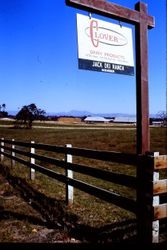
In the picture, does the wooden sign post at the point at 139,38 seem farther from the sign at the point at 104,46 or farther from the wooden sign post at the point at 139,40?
the sign at the point at 104,46

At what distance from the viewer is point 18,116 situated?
89562 millimetres

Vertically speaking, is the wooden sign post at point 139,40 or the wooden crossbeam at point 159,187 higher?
the wooden sign post at point 139,40

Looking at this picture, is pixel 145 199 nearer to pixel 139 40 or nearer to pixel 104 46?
pixel 139 40

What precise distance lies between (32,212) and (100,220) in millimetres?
1532

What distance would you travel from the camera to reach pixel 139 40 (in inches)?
247

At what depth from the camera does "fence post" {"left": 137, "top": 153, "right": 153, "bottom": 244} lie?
16.4ft

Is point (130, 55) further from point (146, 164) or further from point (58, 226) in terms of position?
point (58, 226)

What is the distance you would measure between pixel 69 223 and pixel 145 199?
6.11 ft

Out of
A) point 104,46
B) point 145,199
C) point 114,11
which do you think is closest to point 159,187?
point 145,199

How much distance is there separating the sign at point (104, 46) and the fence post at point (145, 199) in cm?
213

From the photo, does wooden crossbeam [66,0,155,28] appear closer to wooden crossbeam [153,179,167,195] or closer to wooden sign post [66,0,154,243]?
wooden sign post [66,0,154,243]

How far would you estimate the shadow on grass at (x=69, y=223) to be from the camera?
5.61 m

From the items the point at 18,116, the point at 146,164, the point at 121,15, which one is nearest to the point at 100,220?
the point at 146,164

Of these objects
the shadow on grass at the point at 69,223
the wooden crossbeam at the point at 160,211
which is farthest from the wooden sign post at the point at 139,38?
the shadow on grass at the point at 69,223
